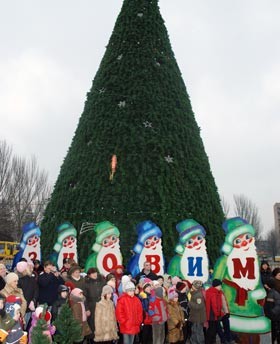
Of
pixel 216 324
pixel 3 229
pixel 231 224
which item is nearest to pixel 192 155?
pixel 231 224

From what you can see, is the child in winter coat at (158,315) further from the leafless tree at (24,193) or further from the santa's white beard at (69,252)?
the leafless tree at (24,193)

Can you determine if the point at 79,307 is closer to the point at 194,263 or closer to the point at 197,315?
the point at 197,315

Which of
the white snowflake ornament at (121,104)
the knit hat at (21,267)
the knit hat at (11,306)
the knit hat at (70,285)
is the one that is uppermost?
the white snowflake ornament at (121,104)

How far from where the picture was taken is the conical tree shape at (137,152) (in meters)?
11.5

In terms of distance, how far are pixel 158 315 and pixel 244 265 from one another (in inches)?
81.2

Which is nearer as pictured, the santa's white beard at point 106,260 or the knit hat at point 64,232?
the santa's white beard at point 106,260

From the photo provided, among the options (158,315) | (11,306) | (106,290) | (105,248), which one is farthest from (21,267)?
(105,248)

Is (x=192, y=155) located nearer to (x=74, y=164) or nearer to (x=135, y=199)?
(x=135, y=199)

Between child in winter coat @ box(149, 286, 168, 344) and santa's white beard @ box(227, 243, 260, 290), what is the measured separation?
5.35 feet

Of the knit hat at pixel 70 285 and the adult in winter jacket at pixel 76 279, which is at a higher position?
the adult in winter jacket at pixel 76 279

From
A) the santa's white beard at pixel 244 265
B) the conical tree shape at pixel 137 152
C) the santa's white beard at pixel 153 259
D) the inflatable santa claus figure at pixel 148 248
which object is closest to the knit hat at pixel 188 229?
the inflatable santa claus figure at pixel 148 248

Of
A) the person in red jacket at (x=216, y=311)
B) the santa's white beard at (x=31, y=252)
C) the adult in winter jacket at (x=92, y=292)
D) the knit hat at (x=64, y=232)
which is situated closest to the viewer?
the adult in winter jacket at (x=92, y=292)

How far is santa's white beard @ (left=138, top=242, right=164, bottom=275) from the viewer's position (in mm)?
10430

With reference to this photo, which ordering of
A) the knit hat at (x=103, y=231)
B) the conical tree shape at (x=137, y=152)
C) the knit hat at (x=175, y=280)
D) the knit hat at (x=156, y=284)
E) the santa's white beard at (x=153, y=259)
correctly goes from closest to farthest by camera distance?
the knit hat at (x=156, y=284) < the knit hat at (x=175, y=280) < the knit hat at (x=103, y=231) < the santa's white beard at (x=153, y=259) < the conical tree shape at (x=137, y=152)
